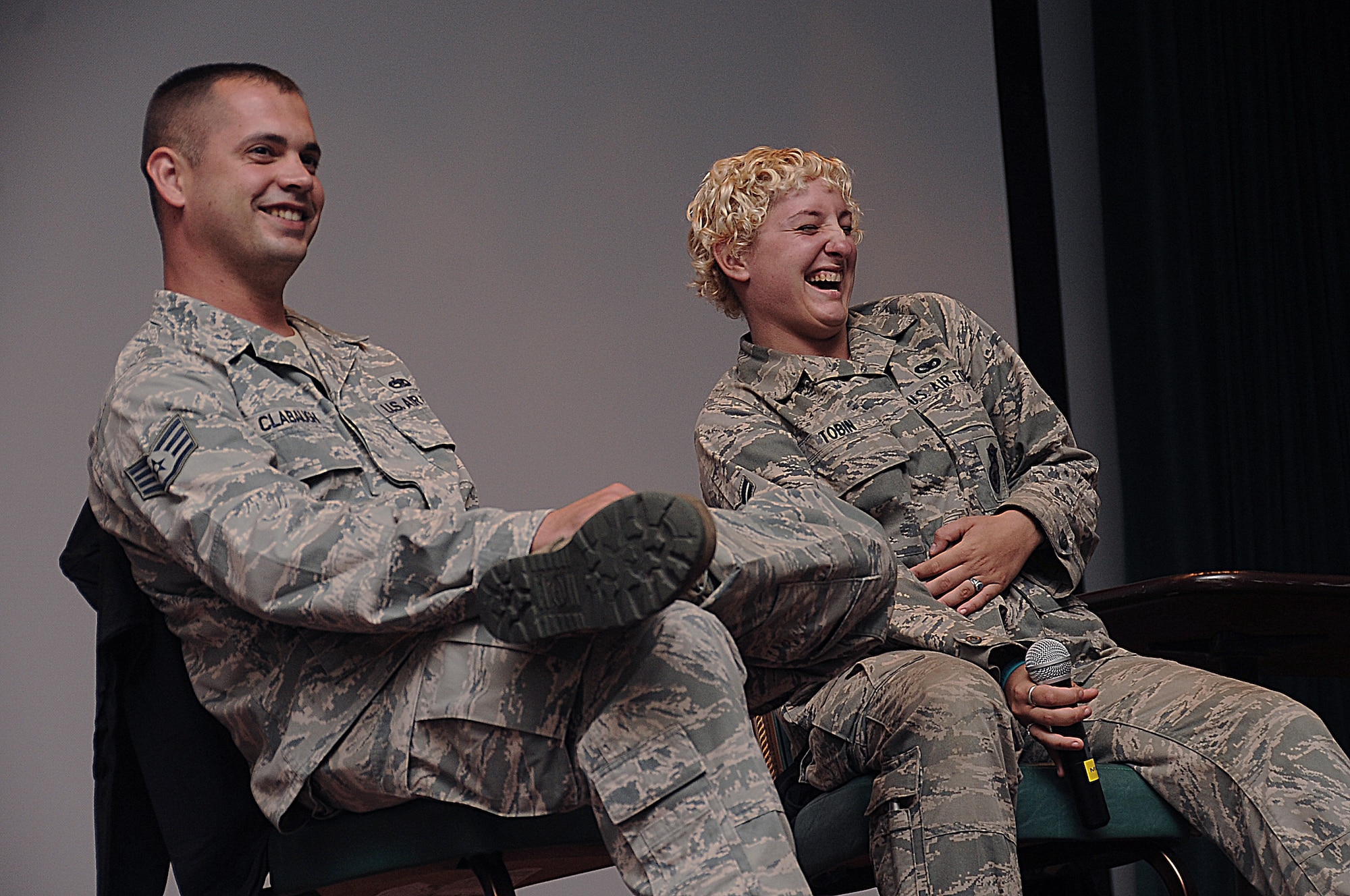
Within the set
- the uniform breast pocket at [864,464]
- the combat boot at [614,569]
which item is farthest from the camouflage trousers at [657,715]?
the uniform breast pocket at [864,464]

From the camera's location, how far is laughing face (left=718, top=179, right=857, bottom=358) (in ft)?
6.71

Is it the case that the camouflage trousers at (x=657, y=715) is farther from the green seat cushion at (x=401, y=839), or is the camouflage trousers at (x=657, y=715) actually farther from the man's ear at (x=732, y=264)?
the man's ear at (x=732, y=264)

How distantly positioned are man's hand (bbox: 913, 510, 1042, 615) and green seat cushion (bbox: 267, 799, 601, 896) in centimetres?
57

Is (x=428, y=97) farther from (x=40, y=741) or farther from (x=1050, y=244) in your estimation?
(x=1050, y=244)

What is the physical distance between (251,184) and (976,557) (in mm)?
994

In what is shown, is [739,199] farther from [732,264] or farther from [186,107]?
[186,107]

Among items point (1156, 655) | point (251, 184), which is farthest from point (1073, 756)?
point (251, 184)

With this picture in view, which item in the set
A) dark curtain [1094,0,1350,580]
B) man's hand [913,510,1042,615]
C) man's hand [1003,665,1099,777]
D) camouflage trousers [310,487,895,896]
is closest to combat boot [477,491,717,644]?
camouflage trousers [310,487,895,896]

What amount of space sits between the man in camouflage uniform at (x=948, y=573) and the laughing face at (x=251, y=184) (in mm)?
650

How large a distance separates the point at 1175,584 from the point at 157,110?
4.88 feet

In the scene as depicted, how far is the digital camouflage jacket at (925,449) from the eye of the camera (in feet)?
5.99

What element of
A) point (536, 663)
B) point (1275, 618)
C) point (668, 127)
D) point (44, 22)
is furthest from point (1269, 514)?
point (44, 22)

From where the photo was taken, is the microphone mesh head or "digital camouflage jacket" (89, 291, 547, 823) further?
the microphone mesh head

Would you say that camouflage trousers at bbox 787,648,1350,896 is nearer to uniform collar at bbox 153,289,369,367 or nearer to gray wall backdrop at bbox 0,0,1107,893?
uniform collar at bbox 153,289,369,367
